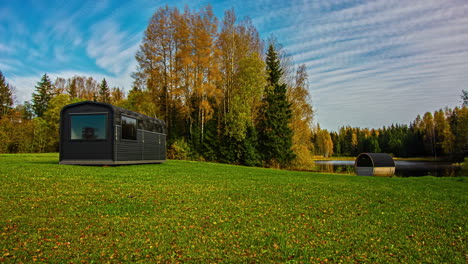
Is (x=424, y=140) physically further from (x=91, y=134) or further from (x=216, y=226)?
(x=216, y=226)

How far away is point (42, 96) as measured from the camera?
Answer: 180 ft

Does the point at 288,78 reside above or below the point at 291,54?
below

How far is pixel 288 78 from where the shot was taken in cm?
3231

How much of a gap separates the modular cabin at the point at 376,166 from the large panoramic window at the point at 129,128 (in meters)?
21.0

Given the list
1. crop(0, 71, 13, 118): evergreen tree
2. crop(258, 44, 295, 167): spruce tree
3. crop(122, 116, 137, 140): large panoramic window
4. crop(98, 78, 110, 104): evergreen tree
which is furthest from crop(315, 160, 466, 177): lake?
crop(0, 71, 13, 118): evergreen tree

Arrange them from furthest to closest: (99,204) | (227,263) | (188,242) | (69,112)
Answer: (69,112) < (99,204) < (188,242) < (227,263)

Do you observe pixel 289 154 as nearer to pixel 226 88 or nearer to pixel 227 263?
pixel 226 88

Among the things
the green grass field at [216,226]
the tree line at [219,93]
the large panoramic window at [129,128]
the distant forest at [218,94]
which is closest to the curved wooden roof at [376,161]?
the distant forest at [218,94]

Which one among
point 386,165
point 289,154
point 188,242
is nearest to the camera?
point 188,242

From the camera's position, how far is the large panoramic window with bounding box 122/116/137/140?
14297 millimetres

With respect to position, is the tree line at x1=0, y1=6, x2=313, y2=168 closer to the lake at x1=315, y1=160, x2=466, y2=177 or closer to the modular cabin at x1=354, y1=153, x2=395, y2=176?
the lake at x1=315, y1=160, x2=466, y2=177

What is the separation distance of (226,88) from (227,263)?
26629 mm

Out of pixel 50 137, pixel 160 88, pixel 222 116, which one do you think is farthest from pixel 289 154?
pixel 50 137

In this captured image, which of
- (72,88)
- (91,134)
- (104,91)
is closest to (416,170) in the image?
(91,134)
